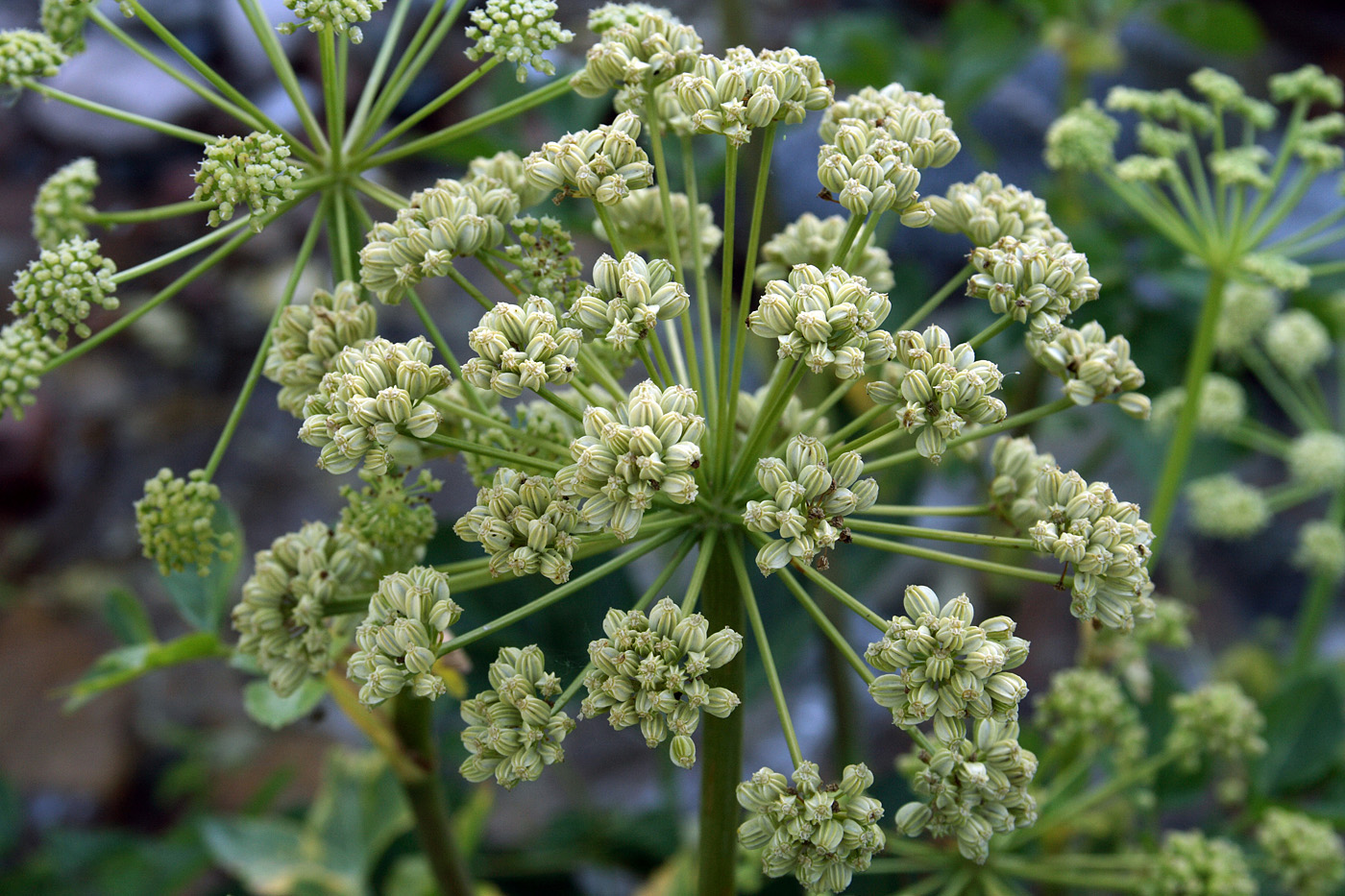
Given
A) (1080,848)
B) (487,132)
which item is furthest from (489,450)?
(1080,848)

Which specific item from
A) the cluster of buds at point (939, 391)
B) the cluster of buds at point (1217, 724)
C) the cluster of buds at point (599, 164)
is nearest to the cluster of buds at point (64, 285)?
the cluster of buds at point (599, 164)

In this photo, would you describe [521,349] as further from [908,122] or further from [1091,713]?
[1091,713]

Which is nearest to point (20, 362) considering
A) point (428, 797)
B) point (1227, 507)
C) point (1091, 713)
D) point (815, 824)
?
point (428, 797)

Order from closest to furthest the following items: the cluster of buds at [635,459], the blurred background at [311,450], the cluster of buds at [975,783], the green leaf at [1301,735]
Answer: the cluster of buds at [635,459], the cluster of buds at [975,783], the green leaf at [1301,735], the blurred background at [311,450]

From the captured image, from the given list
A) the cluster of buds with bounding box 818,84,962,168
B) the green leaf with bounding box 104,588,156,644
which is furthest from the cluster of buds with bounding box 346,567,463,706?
the green leaf with bounding box 104,588,156,644

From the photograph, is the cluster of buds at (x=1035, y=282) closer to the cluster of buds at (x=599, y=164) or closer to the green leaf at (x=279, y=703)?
the cluster of buds at (x=599, y=164)

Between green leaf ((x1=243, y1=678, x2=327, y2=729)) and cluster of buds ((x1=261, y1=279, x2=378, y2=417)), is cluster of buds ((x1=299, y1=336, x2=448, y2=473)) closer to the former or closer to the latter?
cluster of buds ((x1=261, y1=279, x2=378, y2=417))

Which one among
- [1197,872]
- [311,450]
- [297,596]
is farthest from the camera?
[311,450]
